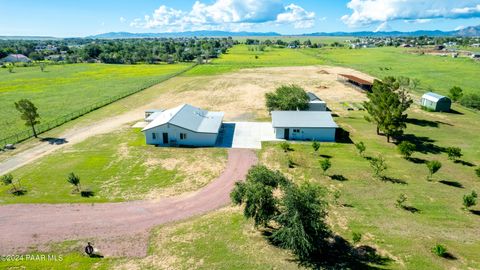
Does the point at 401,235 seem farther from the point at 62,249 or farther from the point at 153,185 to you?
the point at 62,249

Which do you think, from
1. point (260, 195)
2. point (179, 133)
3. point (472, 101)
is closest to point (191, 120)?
point (179, 133)

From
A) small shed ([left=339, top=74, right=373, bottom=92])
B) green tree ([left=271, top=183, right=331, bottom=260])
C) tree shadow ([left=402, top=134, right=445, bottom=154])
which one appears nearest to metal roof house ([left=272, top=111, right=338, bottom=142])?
tree shadow ([left=402, top=134, right=445, bottom=154])

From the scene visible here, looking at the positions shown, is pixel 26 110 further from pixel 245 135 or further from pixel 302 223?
pixel 302 223

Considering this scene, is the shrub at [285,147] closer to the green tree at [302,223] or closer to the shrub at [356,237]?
the shrub at [356,237]

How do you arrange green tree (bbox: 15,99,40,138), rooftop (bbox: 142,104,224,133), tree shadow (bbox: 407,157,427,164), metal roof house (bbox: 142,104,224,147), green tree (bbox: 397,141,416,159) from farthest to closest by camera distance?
green tree (bbox: 15,99,40,138), rooftop (bbox: 142,104,224,133), metal roof house (bbox: 142,104,224,147), tree shadow (bbox: 407,157,427,164), green tree (bbox: 397,141,416,159)

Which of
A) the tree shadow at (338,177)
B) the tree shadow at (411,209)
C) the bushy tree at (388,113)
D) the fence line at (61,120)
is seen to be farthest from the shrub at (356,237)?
the fence line at (61,120)

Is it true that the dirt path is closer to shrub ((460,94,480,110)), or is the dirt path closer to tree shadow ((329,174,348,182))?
tree shadow ((329,174,348,182))
